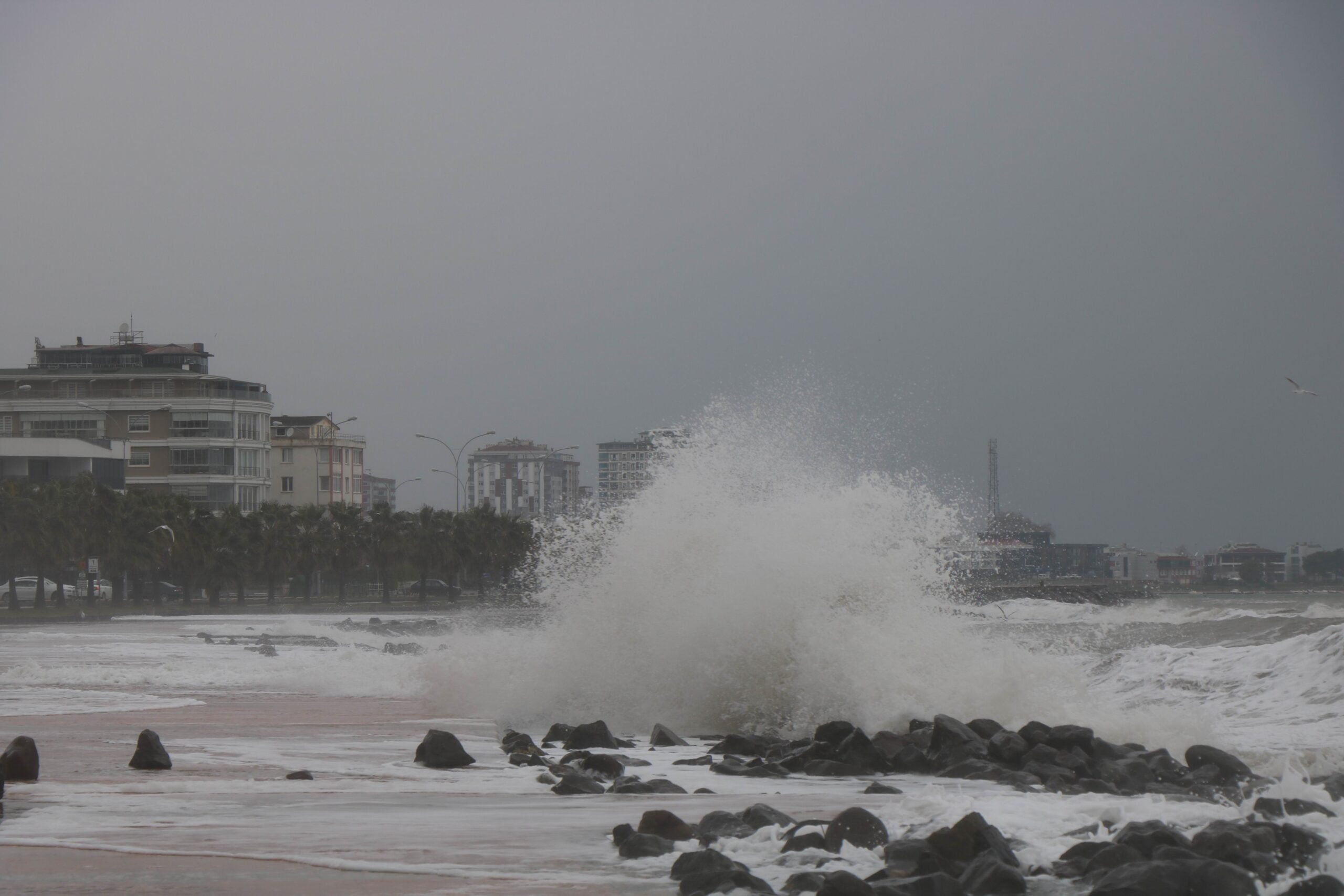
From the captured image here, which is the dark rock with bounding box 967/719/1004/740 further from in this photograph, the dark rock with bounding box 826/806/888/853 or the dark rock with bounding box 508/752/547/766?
the dark rock with bounding box 826/806/888/853

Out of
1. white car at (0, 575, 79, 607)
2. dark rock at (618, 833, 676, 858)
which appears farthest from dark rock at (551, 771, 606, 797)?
white car at (0, 575, 79, 607)

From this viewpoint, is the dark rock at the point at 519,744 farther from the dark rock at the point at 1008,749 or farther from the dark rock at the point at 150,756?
the dark rock at the point at 1008,749

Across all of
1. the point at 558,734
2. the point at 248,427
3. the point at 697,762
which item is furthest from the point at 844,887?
the point at 248,427

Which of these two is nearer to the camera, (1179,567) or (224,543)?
(224,543)

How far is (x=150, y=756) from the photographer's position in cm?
1240

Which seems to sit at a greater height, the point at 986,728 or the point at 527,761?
the point at 986,728

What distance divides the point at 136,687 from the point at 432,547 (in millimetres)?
58258

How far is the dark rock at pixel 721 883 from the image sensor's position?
7684 mm

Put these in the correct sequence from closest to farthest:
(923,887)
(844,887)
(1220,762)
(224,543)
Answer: (844,887) < (923,887) < (1220,762) < (224,543)

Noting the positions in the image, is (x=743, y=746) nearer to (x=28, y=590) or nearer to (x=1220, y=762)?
(x=1220, y=762)

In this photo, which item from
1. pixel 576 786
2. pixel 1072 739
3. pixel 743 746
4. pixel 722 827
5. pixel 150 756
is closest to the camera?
pixel 722 827

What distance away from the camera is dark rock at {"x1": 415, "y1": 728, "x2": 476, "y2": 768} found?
13.0m

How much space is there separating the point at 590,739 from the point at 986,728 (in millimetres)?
3895

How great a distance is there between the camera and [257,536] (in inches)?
2963
